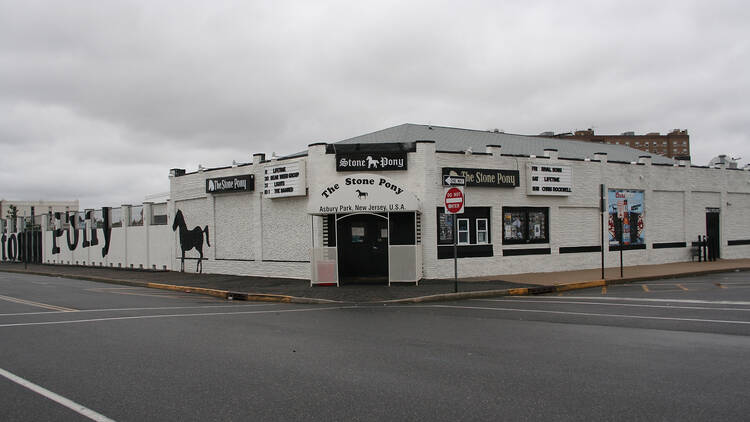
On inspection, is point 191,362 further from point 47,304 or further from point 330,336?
point 47,304

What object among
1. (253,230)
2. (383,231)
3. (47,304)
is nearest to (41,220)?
(253,230)

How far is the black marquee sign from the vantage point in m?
19.8

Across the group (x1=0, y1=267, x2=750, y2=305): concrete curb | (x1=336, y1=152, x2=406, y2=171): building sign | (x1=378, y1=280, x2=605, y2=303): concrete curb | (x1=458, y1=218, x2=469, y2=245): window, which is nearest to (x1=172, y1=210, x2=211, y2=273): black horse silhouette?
(x1=0, y1=267, x2=750, y2=305): concrete curb

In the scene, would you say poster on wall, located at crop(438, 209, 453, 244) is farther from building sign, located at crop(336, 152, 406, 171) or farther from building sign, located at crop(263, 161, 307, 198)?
building sign, located at crop(263, 161, 307, 198)

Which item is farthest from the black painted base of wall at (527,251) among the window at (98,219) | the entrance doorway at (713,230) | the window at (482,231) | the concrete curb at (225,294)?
the window at (98,219)

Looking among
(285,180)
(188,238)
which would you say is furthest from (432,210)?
(188,238)

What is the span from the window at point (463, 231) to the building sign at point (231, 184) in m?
8.97

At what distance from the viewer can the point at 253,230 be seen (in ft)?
76.2

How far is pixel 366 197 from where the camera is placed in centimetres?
1814

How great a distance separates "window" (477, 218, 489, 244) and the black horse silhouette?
12749 millimetres

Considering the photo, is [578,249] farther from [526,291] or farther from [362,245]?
[362,245]

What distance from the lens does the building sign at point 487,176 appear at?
20.2m

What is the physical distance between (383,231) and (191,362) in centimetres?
1280

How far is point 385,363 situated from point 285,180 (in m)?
14.8
